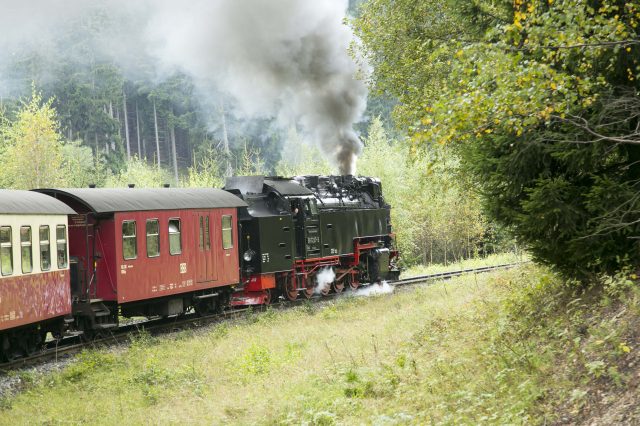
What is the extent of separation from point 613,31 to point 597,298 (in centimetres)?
355

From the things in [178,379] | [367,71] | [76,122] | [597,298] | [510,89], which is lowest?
[178,379]

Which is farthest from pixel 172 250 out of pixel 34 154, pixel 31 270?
pixel 34 154

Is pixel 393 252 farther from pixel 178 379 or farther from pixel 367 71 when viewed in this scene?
pixel 178 379

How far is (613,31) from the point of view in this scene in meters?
7.53

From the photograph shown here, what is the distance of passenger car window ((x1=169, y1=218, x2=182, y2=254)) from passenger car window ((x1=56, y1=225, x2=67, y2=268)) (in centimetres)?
285

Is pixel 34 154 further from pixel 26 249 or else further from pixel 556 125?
pixel 556 125

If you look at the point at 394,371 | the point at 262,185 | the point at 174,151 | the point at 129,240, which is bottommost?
the point at 394,371

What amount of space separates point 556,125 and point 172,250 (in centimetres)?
1014

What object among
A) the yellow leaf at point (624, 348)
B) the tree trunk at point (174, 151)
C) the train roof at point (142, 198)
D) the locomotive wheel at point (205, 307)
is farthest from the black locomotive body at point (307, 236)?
the tree trunk at point (174, 151)

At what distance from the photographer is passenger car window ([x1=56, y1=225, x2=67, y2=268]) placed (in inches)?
578

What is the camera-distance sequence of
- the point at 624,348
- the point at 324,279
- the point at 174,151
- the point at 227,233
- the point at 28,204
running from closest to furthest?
1. the point at 624,348
2. the point at 28,204
3. the point at 227,233
4. the point at 324,279
5. the point at 174,151

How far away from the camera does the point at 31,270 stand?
45.0ft

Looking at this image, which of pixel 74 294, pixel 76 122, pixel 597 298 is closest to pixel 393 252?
pixel 74 294

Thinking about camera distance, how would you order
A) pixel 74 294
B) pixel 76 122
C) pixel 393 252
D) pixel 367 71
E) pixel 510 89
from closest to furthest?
pixel 510 89
pixel 74 294
pixel 367 71
pixel 393 252
pixel 76 122
